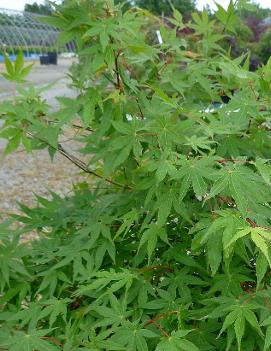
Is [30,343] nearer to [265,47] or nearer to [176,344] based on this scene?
[176,344]

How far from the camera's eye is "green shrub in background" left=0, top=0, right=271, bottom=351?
103 centimetres

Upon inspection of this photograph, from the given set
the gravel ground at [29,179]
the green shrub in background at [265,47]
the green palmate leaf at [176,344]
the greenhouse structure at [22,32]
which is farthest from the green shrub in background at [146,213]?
the green shrub in background at [265,47]

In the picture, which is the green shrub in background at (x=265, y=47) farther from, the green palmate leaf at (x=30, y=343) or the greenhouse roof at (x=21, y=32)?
the green palmate leaf at (x=30, y=343)

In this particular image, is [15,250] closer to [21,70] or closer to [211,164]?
[21,70]

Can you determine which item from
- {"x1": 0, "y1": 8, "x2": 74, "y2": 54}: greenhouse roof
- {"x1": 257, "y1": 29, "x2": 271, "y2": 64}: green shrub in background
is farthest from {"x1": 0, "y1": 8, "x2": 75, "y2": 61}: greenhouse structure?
{"x1": 257, "y1": 29, "x2": 271, "y2": 64}: green shrub in background

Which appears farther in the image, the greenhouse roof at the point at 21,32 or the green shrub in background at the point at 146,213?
the greenhouse roof at the point at 21,32

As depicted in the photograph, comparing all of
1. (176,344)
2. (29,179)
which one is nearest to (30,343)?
(176,344)

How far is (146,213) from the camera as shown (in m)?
1.36

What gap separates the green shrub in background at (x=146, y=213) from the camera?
1.03 meters

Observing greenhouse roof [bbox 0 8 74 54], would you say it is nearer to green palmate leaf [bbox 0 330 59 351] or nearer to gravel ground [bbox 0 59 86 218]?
gravel ground [bbox 0 59 86 218]

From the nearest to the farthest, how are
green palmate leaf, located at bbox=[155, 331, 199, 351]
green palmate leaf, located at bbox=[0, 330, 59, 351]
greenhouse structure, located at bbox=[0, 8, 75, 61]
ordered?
1. green palmate leaf, located at bbox=[155, 331, 199, 351]
2. green palmate leaf, located at bbox=[0, 330, 59, 351]
3. greenhouse structure, located at bbox=[0, 8, 75, 61]

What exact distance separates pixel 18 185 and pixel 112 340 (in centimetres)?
504

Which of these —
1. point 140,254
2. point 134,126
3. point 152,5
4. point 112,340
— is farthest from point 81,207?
point 152,5

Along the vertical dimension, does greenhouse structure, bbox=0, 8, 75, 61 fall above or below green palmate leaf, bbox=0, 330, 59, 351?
below
